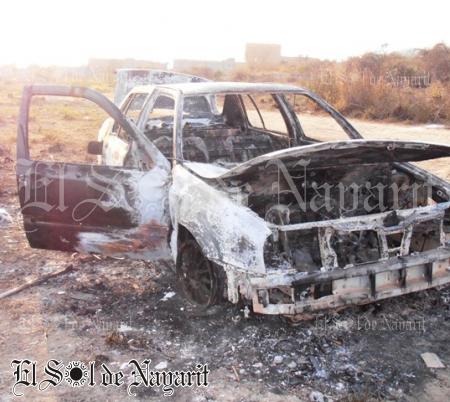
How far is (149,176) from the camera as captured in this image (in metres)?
A: 3.99

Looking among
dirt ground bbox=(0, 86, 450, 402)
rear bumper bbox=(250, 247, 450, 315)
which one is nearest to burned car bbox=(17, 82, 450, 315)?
rear bumper bbox=(250, 247, 450, 315)

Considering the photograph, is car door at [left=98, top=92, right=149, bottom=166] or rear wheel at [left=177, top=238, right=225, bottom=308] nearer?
rear wheel at [left=177, top=238, right=225, bottom=308]

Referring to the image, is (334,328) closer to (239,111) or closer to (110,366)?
(110,366)

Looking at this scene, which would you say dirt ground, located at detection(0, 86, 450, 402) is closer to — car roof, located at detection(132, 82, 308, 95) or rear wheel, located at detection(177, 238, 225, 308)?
rear wheel, located at detection(177, 238, 225, 308)

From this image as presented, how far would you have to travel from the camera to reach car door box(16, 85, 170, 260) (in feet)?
13.1

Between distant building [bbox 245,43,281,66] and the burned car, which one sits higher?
distant building [bbox 245,43,281,66]

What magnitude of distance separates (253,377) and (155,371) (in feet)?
1.97

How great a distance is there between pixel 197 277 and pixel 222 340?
0.54 m

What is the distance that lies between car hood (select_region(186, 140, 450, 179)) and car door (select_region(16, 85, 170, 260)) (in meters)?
0.40

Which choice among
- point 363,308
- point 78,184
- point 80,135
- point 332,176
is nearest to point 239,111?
point 332,176

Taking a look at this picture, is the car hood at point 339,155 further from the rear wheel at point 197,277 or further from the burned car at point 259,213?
the rear wheel at point 197,277

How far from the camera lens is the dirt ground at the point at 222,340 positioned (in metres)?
2.94

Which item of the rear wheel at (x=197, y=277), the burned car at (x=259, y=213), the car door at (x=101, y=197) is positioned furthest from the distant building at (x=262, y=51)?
the rear wheel at (x=197, y=277)

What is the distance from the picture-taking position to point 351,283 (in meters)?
3.24
